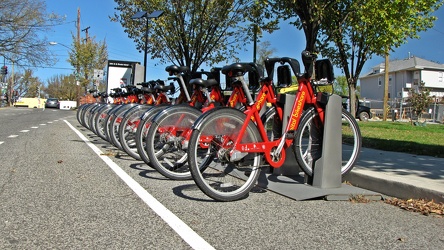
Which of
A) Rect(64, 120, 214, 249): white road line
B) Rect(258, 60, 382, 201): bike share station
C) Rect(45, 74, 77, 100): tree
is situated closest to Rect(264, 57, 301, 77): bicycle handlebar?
Rect(258, 60, 382, 201): bike share station

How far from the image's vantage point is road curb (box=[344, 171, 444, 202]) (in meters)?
4.43

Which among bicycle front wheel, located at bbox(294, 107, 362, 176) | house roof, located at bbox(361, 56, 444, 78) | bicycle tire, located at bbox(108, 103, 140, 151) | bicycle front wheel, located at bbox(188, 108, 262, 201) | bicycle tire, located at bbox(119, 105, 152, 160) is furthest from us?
house roof, located at bbox(361, 56, 444, 78)

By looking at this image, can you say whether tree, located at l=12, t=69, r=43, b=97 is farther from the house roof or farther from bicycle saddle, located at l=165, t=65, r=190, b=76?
bicycle saddle, located at l=165, t=65, r=190, b=76

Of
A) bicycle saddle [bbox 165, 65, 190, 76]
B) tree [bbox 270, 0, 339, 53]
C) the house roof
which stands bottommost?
bicycle saddle [bbox 165, 65, 190, 76]

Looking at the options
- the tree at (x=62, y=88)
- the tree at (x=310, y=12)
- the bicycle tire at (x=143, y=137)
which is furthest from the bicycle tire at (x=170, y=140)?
the tree at (x=62, y=88)

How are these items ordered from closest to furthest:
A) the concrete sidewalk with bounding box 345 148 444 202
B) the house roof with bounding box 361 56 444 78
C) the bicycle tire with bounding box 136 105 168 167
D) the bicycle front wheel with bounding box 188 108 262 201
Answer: the bicycle front wheel with bounding box 188 108 262 201
the concrete sidewalk with bounding box 345 148 444 202
the bicycle tire with bounding box 136 105 168 167
the house roof with bounding box 361 56 444 78

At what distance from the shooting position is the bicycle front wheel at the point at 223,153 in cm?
430

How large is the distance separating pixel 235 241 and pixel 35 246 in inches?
59.1

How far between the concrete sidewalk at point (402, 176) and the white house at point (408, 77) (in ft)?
164

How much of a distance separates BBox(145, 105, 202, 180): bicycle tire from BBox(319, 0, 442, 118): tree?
34.3 ft

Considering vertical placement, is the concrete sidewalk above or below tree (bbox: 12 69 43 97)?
below

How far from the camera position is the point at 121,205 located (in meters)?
4.23

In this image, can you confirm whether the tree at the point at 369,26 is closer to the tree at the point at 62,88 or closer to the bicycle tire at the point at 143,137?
the bicycle tire at the point at 143,137

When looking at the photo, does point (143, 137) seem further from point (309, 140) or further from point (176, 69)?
point (309, 140)
